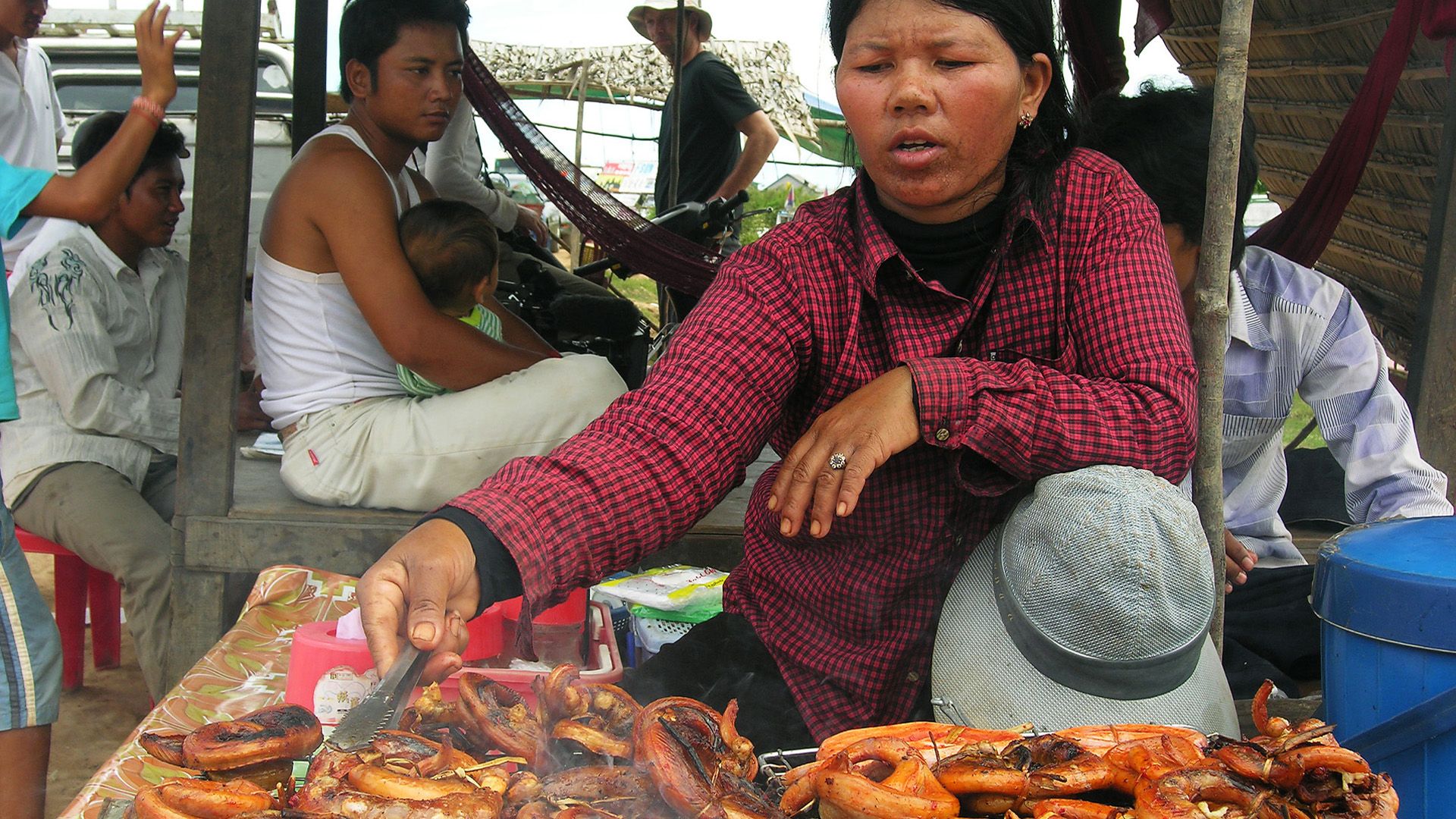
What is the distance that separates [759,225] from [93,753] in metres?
13.3

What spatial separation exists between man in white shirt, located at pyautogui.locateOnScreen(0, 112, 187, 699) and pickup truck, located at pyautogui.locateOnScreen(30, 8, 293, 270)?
3.35 metres

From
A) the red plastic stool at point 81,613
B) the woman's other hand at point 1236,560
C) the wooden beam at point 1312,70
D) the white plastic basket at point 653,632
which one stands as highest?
the wooden beam at point 1312,70

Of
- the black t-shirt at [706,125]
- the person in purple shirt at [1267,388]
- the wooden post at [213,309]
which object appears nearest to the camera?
the person in purple shirt at [1267,388]

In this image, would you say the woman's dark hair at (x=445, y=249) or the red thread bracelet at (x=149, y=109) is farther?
the woman's dark hair at (x=445, y=249)

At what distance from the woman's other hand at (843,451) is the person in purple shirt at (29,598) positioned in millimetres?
1877

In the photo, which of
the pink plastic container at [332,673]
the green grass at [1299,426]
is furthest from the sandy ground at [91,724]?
the green grass at [1299,426]

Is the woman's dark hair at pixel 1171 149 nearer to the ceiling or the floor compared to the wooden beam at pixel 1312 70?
nearer to the floor

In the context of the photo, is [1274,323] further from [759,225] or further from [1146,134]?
[759,225]

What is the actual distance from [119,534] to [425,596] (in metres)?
2.29

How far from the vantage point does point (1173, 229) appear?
259 centimetres

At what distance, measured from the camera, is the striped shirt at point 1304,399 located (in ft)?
7.96

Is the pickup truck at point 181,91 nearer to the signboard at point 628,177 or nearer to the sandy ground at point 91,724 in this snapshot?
the sandy ground at point 91,724

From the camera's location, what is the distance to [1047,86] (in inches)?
72.9

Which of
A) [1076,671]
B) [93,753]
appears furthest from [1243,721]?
[93,753]
